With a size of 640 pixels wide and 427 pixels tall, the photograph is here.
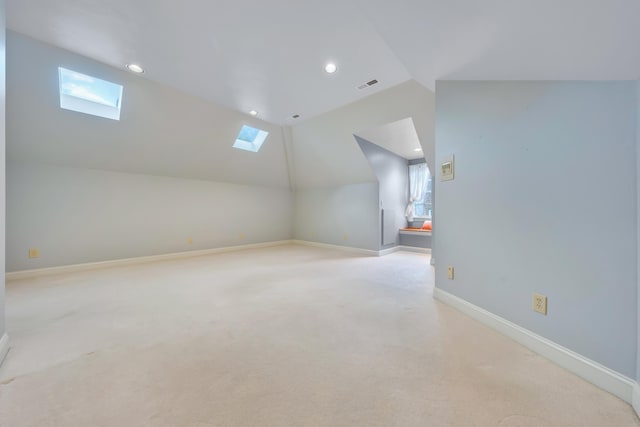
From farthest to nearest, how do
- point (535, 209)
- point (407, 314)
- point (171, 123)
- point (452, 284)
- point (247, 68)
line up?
point (171, 123)
point (247, 68)
point (452, 284)
point (407, 314)
point (535, 209)

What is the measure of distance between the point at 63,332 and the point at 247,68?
9.54 ft

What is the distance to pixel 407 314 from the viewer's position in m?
2.02

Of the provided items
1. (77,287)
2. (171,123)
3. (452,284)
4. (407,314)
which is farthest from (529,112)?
(77,287)

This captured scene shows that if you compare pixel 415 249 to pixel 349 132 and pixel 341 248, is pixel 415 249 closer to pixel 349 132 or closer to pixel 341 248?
pixel 341 248

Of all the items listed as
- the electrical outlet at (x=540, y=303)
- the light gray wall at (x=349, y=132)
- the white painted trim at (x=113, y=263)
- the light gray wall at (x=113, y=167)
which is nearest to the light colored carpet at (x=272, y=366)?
the electrical outlet at (x=540, y=303)

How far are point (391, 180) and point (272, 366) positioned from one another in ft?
15.1

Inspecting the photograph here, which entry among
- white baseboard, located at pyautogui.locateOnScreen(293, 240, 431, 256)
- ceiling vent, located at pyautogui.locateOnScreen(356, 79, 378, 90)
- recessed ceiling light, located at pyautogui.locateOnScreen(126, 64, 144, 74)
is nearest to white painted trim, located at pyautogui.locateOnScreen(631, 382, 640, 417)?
ceiling vent, located at pyautogui.locateOnScreen(356, 79, 378, 90)

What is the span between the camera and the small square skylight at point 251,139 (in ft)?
15.4

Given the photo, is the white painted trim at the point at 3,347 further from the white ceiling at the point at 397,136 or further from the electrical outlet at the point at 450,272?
the white ceiling at the point at 397,136

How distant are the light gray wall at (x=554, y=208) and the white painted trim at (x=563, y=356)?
0.04 meters

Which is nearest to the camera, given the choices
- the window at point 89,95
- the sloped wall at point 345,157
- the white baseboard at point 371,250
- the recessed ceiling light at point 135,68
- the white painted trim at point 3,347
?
the white painted trim at point 3,347

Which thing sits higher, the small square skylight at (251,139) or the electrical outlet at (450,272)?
the small square skylight at (251,139)

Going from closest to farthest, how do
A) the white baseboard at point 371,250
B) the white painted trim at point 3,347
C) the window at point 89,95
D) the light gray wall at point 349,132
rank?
the white painted trim at point 3,347 < the window at point 89,95 < the light gray wall at point 349,132 < the white baseboard at point 371,250

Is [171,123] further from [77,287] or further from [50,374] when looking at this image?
[50,374]
